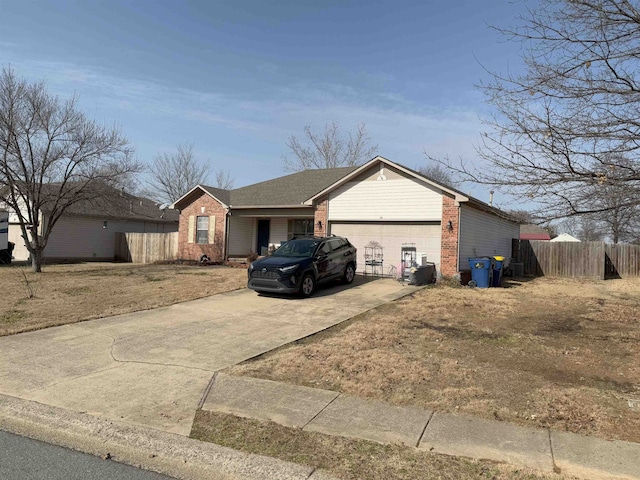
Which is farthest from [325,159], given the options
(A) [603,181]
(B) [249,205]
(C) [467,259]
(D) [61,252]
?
(A) [603,181]

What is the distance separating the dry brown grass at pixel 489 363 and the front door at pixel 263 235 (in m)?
13.7

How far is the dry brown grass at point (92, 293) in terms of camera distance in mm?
9406

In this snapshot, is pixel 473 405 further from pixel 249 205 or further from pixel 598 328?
pixel 249 205

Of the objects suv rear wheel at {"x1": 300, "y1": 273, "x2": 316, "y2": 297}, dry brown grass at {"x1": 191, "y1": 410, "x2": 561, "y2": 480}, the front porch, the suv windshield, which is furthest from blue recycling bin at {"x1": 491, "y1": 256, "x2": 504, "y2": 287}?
dry brown grass at {"x1": 191, "y1": 410, "x2": 561, "y2": 480}

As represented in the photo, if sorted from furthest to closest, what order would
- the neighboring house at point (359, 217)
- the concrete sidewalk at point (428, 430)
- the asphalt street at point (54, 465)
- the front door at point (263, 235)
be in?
the front door at point (263, 235)
the neighboring house at point (359, 217)
the concrete sidewalk at point (428, 430)
the asphalt street at point (54, 465)

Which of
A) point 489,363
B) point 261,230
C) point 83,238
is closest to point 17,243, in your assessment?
point 83,238

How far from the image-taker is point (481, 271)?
15.3 m

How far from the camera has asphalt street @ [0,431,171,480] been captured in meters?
3.51

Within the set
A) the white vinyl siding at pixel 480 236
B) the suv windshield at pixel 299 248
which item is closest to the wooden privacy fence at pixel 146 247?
the suv windshield at pixel 299 248

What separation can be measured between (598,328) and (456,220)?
707cm

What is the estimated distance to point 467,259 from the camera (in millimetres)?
16141

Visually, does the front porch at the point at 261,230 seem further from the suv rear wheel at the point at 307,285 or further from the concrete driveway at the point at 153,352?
the concrete driveway at the point at 153,352

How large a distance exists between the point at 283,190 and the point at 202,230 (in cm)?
505

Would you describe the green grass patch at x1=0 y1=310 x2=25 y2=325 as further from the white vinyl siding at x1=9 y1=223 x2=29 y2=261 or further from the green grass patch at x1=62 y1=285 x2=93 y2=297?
the white vinyl siding at x1=9 y1=223 x2=29 y2=261
